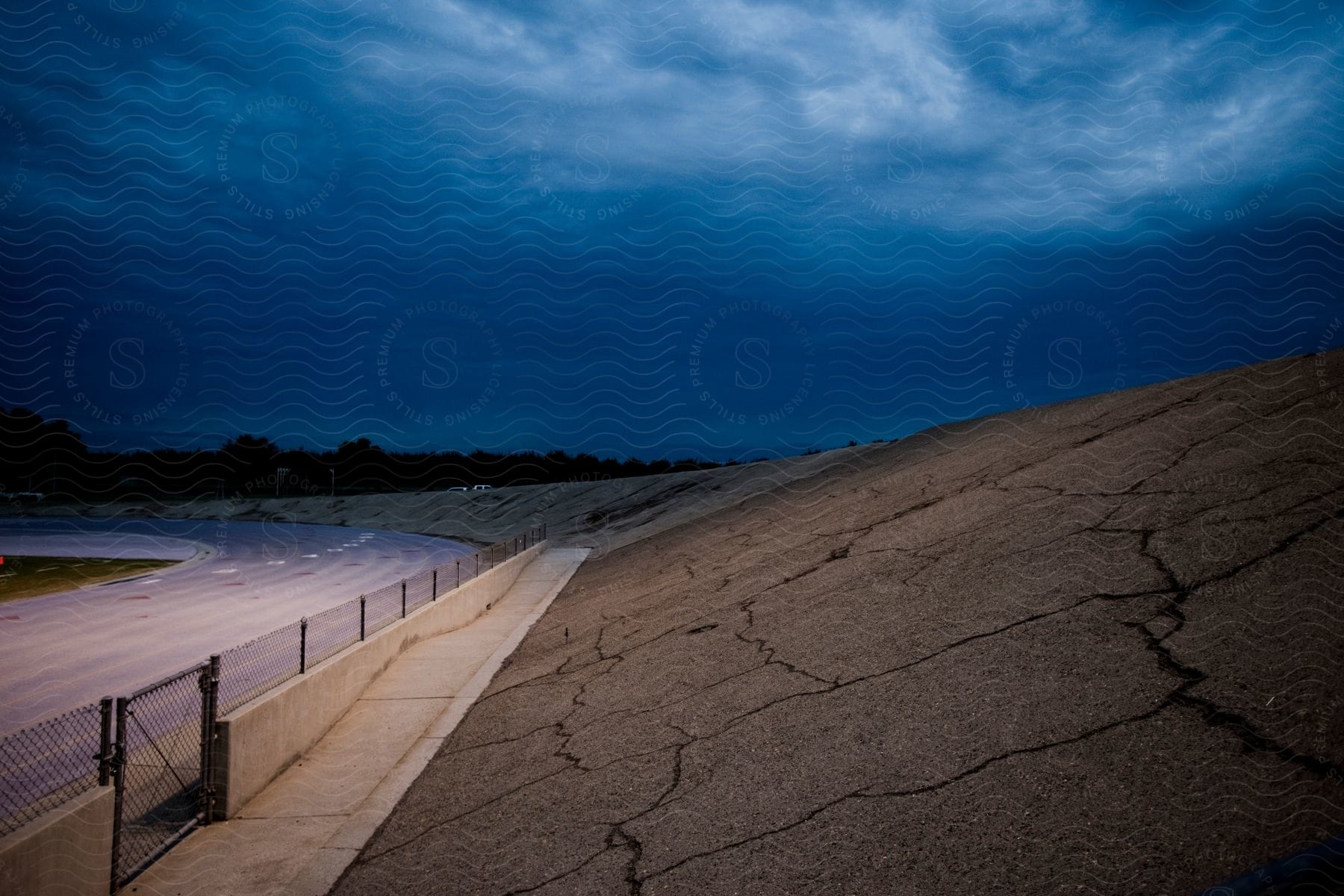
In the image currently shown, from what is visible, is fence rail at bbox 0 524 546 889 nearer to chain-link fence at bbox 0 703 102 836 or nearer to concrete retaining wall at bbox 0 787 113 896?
chain-link fence at bbox 0 703 102 836

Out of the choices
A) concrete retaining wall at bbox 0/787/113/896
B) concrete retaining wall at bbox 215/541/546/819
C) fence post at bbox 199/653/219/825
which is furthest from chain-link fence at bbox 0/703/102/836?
concrete retaining wall at bbox 0/787/113/896

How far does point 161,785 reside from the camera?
623 centimetres

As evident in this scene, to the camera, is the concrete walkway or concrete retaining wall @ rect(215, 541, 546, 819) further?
concrete retaining wall @ rect(215, 541, 546, 819)

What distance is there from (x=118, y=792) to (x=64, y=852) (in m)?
0.74

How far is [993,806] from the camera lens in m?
4.70

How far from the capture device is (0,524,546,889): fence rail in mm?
4809

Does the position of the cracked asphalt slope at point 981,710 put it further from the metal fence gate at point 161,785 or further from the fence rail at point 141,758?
the fence rail at point 141,758

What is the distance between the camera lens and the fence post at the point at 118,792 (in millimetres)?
4668

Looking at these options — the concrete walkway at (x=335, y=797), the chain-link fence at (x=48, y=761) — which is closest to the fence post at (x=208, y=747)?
the concrete walkway at (x=335, y=797)

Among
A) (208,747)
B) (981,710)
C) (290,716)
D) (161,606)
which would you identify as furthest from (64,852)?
(161,606)

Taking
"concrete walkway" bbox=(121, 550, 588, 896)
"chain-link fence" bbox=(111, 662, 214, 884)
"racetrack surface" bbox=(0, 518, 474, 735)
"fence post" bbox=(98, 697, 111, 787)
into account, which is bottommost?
"racetrack surface" bbox=(0, 518, 474, 735)

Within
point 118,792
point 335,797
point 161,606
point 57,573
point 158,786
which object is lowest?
point 161,606

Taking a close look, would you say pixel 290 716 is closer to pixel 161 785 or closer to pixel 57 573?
pixel 161 785

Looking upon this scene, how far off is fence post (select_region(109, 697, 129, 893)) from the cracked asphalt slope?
52.9 inches
